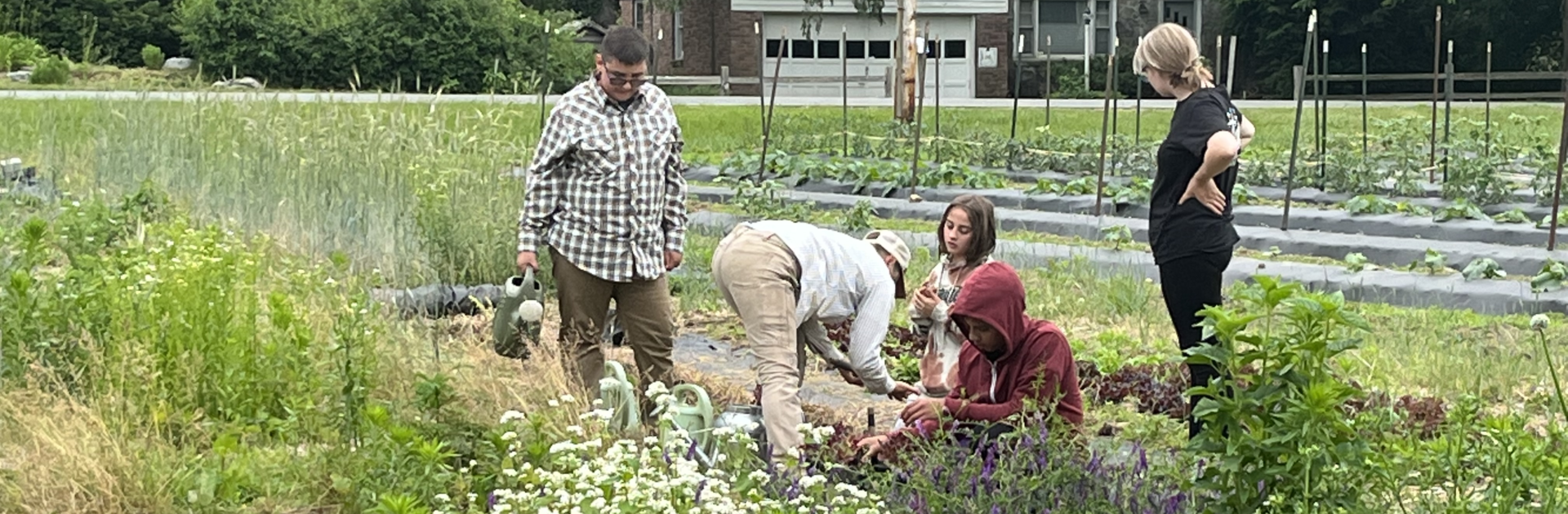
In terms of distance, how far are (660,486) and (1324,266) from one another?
7525 mm

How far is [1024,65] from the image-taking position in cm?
3853

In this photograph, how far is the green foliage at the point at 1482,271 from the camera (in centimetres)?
983

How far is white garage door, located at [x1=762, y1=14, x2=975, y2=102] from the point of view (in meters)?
38.0

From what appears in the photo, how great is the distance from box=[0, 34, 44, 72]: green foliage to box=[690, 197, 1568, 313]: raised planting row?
1971 cm

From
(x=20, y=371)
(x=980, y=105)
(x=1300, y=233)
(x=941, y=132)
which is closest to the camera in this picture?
(x=20, y=371)

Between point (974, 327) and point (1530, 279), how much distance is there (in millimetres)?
6082

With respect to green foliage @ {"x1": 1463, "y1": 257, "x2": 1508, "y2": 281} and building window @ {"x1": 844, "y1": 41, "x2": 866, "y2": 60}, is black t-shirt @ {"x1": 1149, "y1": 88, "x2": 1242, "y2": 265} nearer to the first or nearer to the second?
green foliage @ {"x1": 1463, "y1": 257, "x2": 1508, "y2": 281}

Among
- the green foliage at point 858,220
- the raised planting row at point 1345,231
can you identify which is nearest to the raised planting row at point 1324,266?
the raised planting row at point 1345,231

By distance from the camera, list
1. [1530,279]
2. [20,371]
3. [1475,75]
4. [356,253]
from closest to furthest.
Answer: [20,371]
[356,253]
[1530,279]
[1475,75]

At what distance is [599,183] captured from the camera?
576 cm

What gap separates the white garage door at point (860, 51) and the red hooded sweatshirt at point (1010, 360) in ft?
107

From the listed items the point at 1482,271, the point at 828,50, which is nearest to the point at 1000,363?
the point at 1482,271

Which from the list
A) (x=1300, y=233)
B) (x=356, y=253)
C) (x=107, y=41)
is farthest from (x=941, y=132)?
(x=107, y=41)

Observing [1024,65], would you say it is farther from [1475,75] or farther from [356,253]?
[356,253]
